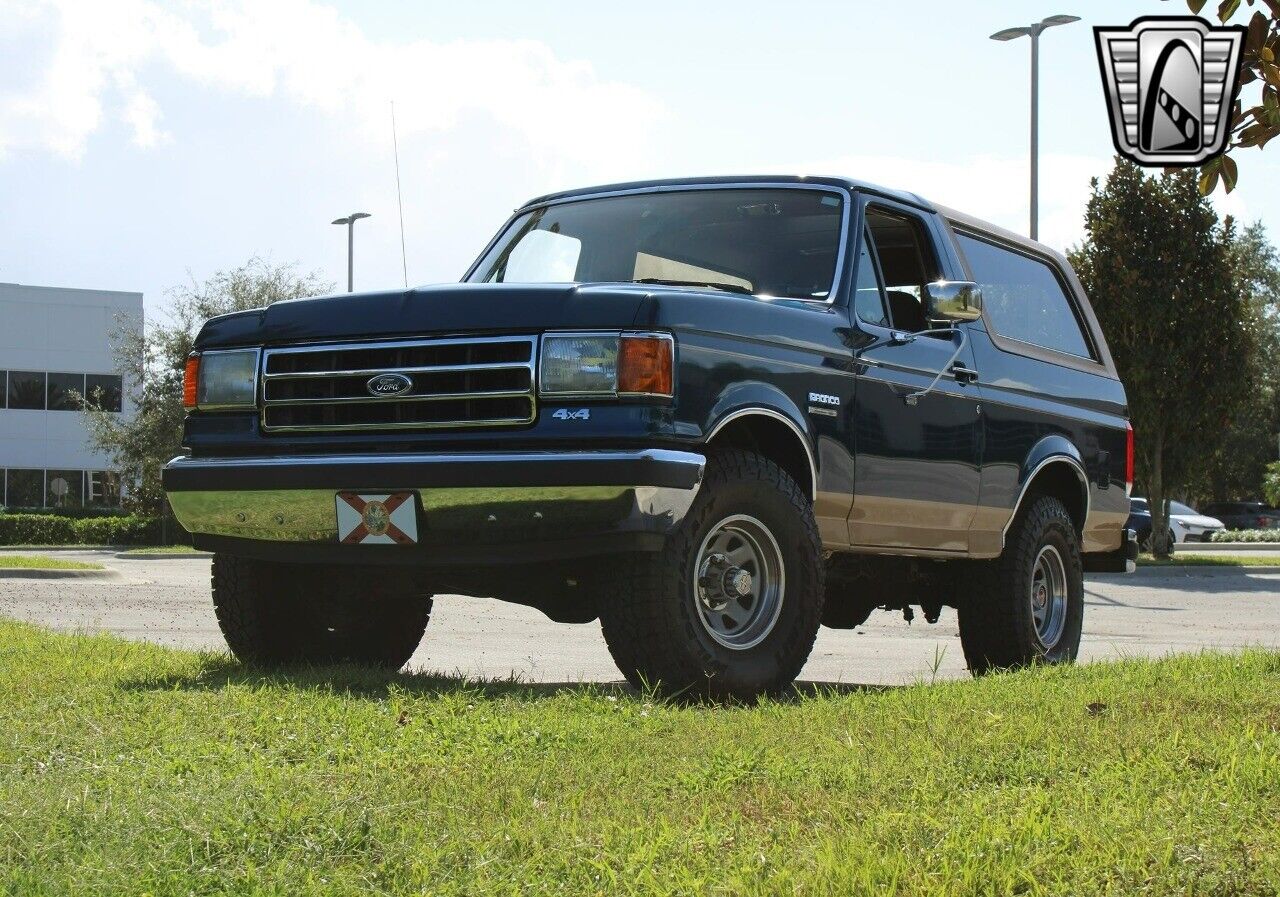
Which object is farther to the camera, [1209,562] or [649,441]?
[1209,562]

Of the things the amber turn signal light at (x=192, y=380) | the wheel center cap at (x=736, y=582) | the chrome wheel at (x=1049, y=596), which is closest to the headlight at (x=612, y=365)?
the wheel center cap at (x=736, y=582)

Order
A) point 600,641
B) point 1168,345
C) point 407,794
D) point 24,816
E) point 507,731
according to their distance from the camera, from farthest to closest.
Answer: point 1168,345
point 600,641
point 507,731
point 407,794
point 24,816

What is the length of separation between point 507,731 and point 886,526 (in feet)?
8.62

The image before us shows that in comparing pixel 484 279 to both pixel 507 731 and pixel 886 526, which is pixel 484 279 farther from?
pixel 507 731

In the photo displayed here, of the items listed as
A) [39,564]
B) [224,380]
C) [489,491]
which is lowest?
[39,564]

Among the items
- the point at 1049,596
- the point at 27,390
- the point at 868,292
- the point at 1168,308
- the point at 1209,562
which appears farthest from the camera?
the point at 27,390

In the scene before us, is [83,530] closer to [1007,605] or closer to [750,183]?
[1007,605]

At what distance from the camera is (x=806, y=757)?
15.4 ft

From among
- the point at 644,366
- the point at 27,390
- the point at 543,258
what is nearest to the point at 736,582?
the point at 644,366

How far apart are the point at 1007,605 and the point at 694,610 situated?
9.16ft

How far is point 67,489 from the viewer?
5566 centimetres

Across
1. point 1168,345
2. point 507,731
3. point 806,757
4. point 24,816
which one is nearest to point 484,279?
point 507,731

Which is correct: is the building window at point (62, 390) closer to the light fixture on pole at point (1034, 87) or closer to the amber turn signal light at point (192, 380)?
the light fixture on pole at point (1034, 87)

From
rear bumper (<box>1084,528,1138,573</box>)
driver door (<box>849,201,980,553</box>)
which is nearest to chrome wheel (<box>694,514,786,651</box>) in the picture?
driver door (<box>849,201,980,553</box>)
